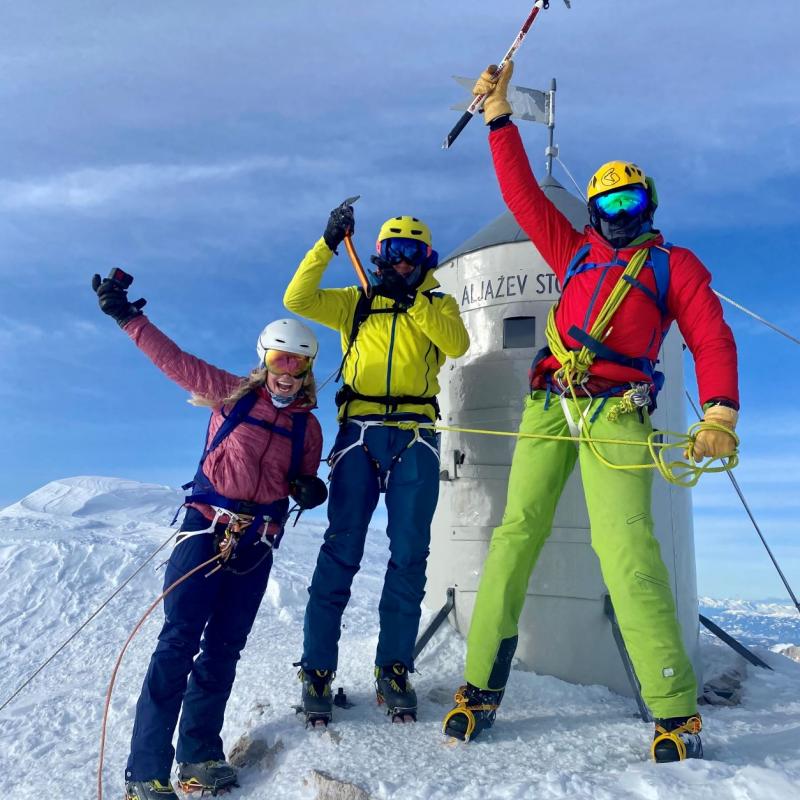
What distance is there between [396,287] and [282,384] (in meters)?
1.13

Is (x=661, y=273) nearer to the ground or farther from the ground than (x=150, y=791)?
farther from the ground

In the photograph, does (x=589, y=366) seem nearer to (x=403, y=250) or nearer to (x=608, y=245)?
(x=608, y=245)

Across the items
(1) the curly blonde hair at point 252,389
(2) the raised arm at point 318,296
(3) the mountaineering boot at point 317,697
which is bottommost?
(3) the mountaineering boot at point 317,697

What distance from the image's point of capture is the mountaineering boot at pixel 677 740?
343cm

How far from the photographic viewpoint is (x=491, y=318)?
5.92m

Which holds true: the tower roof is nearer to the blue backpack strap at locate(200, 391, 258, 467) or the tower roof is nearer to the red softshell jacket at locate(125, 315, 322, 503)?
the red softshell jacket at locate(125, 315, 322, 503)

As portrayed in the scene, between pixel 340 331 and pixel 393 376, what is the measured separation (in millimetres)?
622

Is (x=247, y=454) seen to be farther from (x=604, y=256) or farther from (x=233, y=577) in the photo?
(x=604, y=256)

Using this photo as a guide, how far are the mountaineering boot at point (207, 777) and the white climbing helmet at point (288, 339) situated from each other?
2.48 m

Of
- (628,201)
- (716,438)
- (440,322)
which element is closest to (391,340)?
(440,322)

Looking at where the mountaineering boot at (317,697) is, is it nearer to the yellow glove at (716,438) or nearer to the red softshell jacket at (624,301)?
the red softshell jacket at (624,301)

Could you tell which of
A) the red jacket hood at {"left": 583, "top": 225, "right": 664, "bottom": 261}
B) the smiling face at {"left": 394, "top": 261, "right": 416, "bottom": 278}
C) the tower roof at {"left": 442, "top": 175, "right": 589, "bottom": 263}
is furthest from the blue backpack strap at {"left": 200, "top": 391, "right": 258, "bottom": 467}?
the tower roof at {"left": 442, "top": 175, "right": 589, "bottom": 263}

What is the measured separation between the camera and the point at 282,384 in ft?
14.5

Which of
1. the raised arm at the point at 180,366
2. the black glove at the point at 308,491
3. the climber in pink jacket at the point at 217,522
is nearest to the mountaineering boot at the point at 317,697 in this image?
the climber in pink jacket at the point at 217,522
